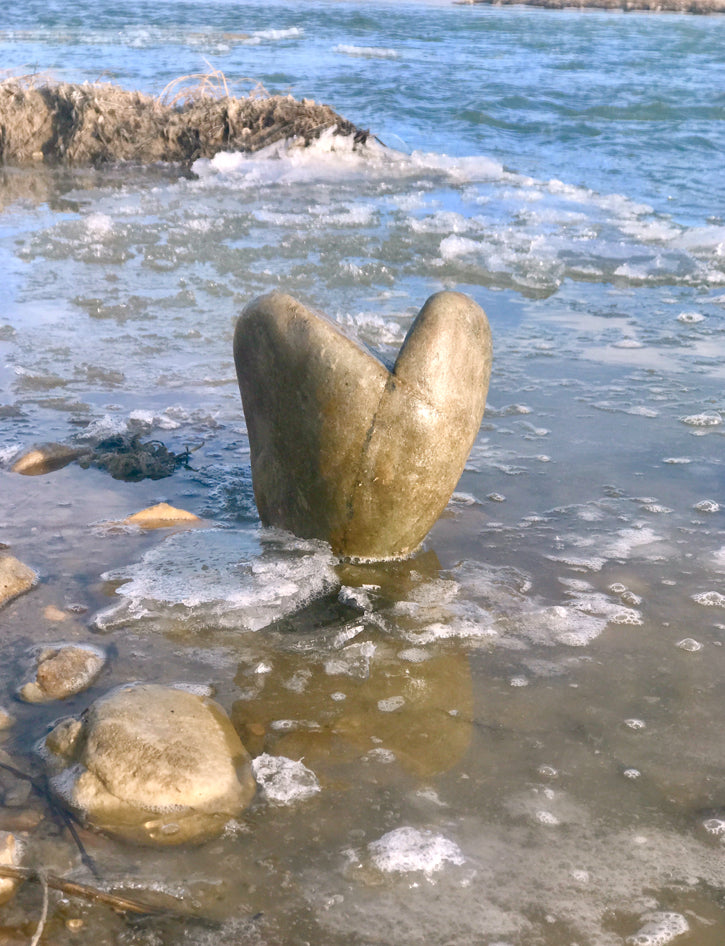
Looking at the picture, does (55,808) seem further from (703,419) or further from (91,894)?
(703,419)

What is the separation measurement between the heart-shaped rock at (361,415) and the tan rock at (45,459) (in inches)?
43.6

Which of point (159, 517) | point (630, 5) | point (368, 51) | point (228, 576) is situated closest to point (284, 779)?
point (228, 576)

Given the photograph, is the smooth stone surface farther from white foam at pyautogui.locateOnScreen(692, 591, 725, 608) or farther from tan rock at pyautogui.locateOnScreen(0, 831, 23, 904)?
white foam at pyautogui.locateOnScreen(692, 591, 725, 608)

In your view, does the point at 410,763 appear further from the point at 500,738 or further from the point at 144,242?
the point at 144,242

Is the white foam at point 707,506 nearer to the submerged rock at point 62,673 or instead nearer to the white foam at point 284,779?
the white foam at point 284,779

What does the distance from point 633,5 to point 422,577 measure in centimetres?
3851

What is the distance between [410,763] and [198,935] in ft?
2.30

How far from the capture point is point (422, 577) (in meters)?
3.37

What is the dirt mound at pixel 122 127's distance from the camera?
10891 mm

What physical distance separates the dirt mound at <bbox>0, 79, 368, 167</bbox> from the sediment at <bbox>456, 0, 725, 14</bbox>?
28870mm

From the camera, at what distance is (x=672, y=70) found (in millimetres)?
19000

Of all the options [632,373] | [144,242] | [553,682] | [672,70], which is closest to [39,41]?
[672,70]

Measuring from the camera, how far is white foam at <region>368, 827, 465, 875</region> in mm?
2133

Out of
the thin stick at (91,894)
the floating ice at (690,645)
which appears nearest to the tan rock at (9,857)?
the thin stick at (91,894)
